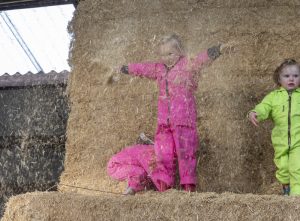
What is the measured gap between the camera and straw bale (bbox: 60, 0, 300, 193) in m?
4.07

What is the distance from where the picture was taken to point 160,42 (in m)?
4.46

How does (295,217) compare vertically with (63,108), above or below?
below

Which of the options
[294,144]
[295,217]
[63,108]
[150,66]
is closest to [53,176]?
[63,108]

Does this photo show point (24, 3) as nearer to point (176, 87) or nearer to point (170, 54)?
point (170, 54)

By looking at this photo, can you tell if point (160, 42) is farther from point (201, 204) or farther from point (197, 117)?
point (201, 204)

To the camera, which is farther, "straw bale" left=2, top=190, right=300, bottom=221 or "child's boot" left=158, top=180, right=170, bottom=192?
"child's boot" left=158, top=180, right=170, bottom=192

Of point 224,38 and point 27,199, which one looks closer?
point 27,199

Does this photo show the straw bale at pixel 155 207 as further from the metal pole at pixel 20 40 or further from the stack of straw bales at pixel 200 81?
the metal pole at pixel 20 40

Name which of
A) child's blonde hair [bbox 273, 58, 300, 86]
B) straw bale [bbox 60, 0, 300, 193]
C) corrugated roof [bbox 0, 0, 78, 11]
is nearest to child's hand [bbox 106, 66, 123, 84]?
straw bale [bbox 60, 0, 300, 193]

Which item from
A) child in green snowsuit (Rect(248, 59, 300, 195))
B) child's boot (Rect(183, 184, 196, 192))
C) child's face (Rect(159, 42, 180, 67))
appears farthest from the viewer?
child's face (Rect(159, 42, 180, 67))

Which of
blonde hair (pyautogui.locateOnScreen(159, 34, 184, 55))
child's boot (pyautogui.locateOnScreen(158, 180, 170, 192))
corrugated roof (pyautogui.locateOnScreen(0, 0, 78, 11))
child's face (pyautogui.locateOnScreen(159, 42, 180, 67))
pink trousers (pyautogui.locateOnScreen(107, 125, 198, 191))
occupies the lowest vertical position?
child's boot (pyautogui.locateOnScreen(158, 180, 170, 192))

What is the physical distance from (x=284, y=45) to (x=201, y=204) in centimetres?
184

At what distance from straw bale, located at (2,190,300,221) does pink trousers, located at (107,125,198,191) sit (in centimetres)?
57

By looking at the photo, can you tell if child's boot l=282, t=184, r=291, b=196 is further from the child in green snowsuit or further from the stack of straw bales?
the stack of straw bales
